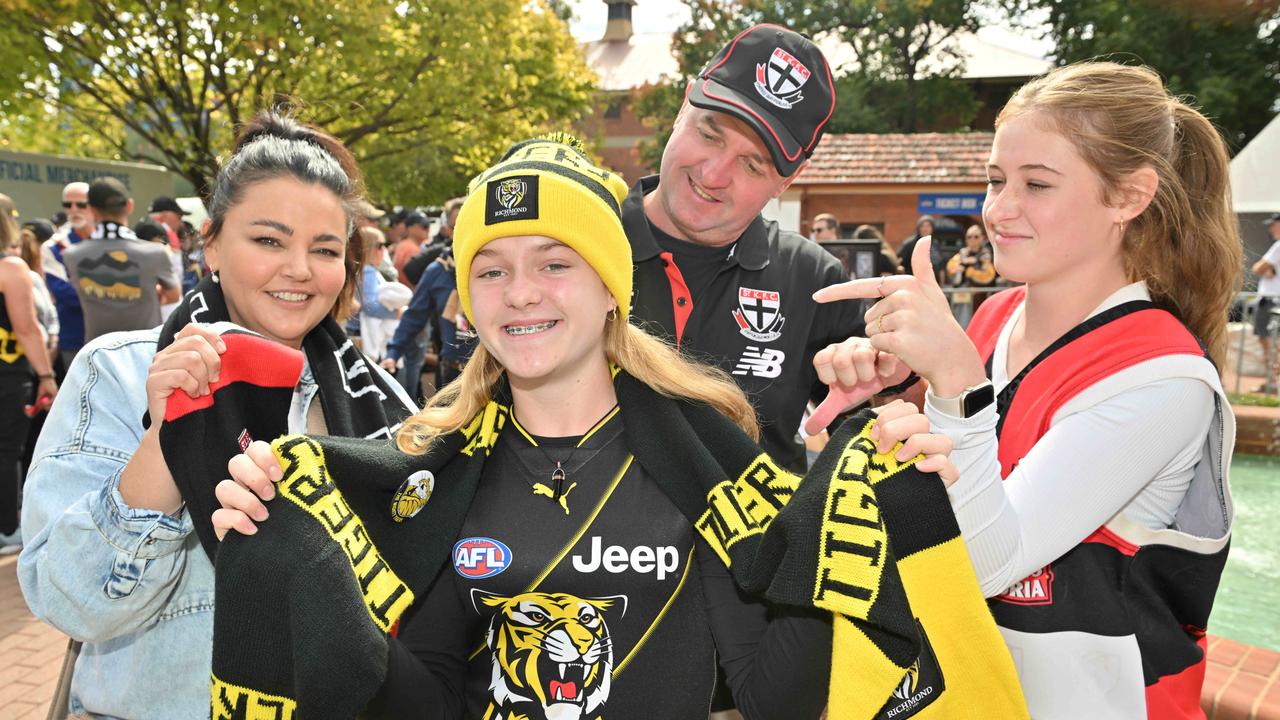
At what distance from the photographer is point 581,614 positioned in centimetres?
193

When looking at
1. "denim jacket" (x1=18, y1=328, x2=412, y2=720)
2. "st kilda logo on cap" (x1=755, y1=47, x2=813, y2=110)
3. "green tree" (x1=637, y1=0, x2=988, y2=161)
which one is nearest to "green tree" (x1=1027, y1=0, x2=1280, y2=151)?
"green tree" (x1=637, y1=0, x2=988, y2=161)

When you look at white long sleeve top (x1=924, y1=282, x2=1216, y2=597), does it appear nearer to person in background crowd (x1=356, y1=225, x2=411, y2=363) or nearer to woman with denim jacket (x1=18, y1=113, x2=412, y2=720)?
woman with denim jacket (x1=18, y1=113, x2=412, y2=720)

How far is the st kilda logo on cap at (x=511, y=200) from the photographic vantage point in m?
1.96

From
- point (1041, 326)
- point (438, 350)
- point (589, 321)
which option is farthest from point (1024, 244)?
point (438, 350)

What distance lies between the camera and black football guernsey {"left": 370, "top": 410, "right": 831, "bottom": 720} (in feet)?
6.30

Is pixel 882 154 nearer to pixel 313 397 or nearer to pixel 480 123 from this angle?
pixel 480 123

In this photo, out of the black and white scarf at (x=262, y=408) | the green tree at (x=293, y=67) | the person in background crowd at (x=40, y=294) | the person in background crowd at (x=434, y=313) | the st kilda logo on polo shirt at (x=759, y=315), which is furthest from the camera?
the green tree at (x=293, y=67)

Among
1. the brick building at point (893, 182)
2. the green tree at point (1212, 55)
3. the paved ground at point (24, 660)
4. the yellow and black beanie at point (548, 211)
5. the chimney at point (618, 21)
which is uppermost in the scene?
the chimney at point (618, 21)

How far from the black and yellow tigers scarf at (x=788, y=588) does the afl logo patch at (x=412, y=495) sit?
106mm

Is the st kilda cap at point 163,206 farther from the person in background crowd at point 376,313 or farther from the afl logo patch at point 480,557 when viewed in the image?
the afl logo patch at point 480,557

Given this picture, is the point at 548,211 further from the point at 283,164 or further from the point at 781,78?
the point at 781,78

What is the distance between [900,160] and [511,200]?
20406 mm

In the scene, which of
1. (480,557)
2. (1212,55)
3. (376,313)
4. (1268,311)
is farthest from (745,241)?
(1212,55)

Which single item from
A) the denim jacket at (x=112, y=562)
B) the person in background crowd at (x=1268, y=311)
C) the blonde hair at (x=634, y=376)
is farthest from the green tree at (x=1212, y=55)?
the denim jacket at (x=112, y=562)
